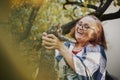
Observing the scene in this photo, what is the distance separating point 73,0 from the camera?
1.99 metres

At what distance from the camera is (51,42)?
76.5 inches

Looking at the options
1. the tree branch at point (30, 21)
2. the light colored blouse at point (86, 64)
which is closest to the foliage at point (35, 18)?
the tree branch at point (30, 21)

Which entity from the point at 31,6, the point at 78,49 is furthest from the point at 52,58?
the point at 31,6

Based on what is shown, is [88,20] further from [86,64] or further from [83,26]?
[86,64]

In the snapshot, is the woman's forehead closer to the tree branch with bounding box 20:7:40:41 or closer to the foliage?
the foliage

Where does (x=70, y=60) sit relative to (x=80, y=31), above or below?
below

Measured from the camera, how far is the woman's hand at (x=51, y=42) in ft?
6.34

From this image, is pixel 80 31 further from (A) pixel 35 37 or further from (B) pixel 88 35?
(A) pixel 35 37

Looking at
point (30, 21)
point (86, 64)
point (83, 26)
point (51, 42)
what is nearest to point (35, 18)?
point (30, 21)

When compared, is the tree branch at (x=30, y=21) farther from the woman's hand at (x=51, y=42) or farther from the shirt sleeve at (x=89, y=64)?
the shirt sleeve at (x=89, y=64)

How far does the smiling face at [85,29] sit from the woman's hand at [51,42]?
11 centimetres

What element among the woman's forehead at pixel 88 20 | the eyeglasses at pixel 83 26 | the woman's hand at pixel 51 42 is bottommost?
the woman's hand at pixel 51 42

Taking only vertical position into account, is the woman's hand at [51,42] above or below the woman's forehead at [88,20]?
below

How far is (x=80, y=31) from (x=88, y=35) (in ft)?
0.17
